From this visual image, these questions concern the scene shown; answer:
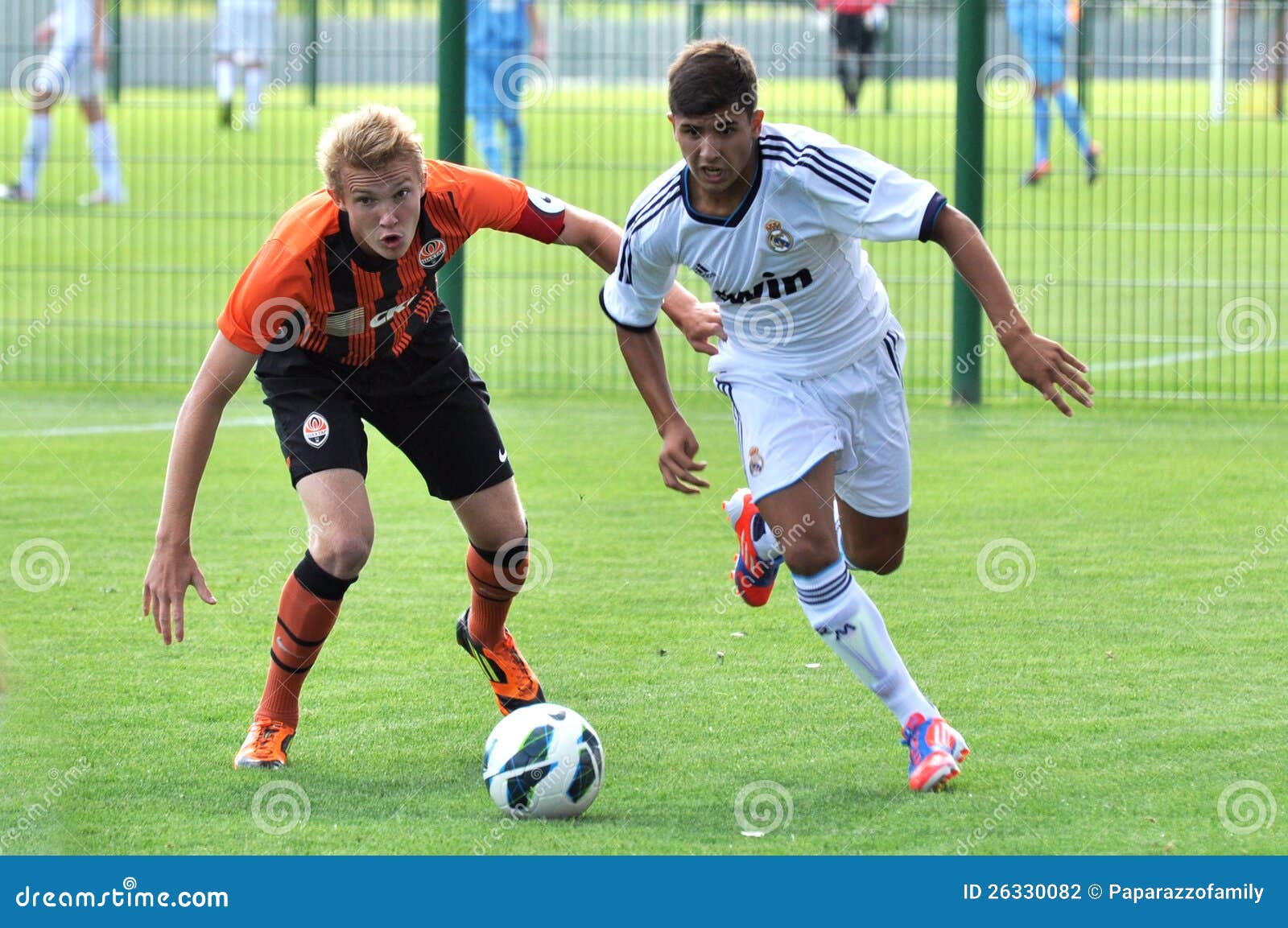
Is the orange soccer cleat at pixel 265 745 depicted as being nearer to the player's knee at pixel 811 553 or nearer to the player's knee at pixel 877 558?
the player's knee at pixel 811 553

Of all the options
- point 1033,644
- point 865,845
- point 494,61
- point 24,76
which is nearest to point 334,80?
point 24,76

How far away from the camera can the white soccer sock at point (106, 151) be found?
14789 millimetres

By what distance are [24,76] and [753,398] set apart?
1112cm

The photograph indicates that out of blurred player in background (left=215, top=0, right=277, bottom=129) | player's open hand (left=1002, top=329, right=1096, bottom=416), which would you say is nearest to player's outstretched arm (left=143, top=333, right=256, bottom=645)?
player's open hand (left=1002, top=329, right=1096, bottom=416)

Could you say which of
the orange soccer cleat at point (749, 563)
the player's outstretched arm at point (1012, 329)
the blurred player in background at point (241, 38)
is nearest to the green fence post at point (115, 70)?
the blurred player in background at point (241, 38)

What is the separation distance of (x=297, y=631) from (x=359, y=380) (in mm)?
757

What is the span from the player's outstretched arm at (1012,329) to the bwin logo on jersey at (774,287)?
532 millimetres

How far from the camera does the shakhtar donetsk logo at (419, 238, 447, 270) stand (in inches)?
208

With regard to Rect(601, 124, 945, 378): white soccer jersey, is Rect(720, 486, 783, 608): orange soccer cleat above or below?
below

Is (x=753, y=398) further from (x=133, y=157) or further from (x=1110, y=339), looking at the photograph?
(x=133, y=157)

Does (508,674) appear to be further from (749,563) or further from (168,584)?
(168,584)

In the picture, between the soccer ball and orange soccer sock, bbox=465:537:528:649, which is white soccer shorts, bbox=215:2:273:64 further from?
the soccer ball

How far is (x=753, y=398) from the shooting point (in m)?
5.31

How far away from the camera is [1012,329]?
469 cm
